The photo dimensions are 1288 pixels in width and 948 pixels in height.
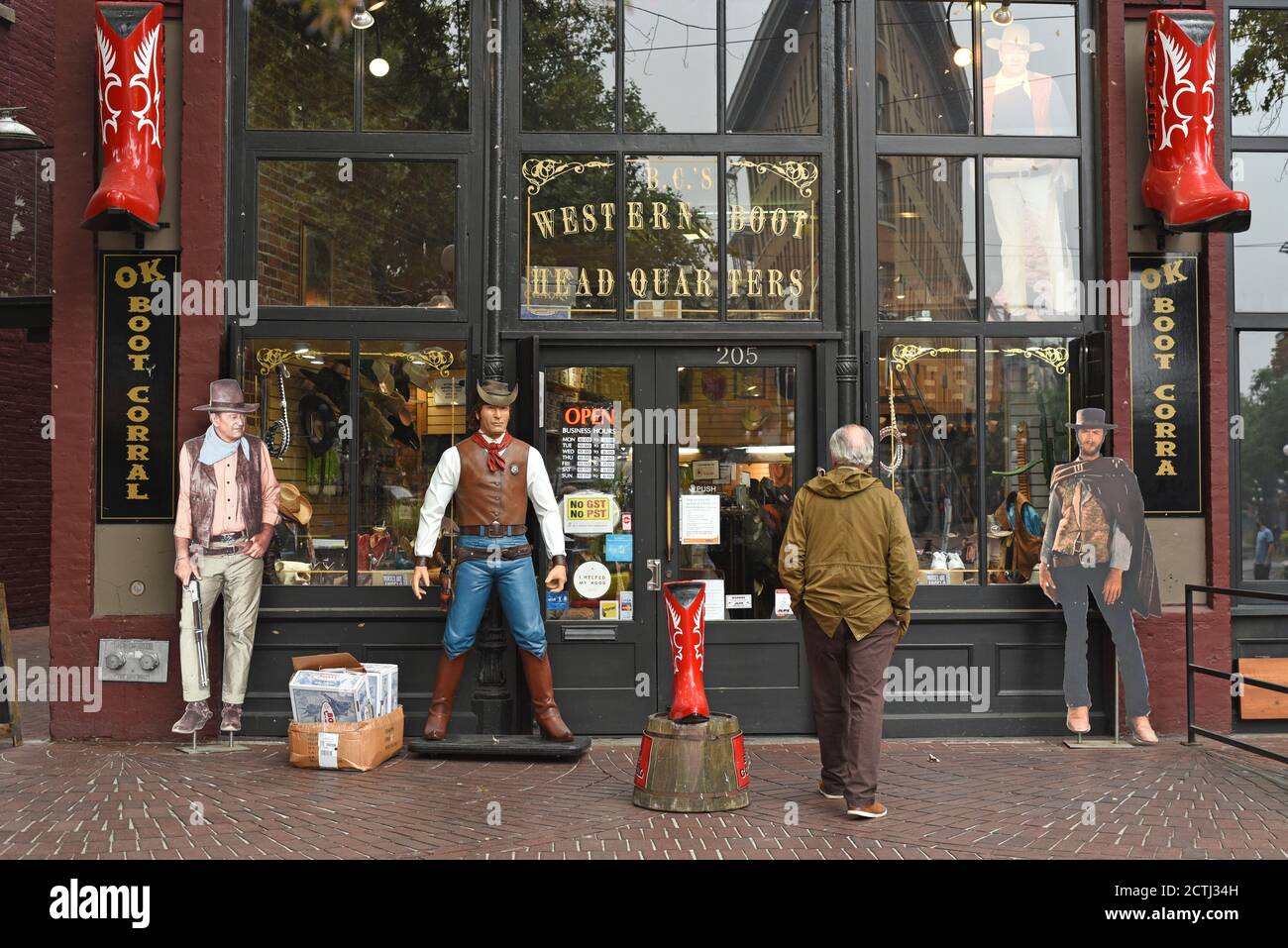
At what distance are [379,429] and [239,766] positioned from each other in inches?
94.1

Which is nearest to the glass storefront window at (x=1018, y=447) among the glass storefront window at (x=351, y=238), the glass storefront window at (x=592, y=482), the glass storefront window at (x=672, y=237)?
the glass storefront window at (x=672, y=237)

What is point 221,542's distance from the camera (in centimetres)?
794

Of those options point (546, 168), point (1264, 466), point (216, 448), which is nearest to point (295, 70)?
point (546, 168)

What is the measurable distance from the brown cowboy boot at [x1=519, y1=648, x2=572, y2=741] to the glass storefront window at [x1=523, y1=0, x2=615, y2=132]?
3.65 m

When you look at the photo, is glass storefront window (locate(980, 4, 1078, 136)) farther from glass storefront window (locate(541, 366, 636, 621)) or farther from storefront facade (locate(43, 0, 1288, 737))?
glass storefront window (locate(541, 366, 636, 621))

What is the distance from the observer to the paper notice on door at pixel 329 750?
722cm

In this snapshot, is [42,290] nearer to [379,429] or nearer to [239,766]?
[379,429]

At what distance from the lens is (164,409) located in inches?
327

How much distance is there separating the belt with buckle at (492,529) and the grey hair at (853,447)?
2.28m

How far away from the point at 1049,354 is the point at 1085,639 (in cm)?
199

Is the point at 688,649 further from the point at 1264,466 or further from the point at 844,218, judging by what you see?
the point at 1264,466

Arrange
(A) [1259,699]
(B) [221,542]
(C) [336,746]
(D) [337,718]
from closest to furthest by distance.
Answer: (C) [336,746], (D) [337,718], (B) [221,542], (A) [1259,699]

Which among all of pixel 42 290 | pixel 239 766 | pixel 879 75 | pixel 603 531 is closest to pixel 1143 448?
pixel 879 75

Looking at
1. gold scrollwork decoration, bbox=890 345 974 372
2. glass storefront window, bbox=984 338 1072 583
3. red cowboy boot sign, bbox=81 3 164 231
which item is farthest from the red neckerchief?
glass storefront window, bbox=984 338 1072 583
